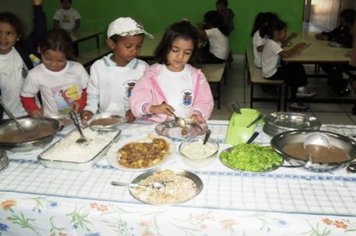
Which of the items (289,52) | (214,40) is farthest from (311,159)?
(214,40)

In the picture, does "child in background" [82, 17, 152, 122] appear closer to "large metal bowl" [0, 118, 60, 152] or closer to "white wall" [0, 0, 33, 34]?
"large metal bowl" [0, 118, 60, 152]

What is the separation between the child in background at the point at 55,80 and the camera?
6.68 ft

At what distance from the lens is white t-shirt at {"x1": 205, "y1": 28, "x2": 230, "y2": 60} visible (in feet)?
15.8

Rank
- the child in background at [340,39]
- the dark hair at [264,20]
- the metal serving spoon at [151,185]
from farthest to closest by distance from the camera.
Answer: the child in background at [340,39] < the dark hair at [264,20] < the metal serving spoon at [151,185]

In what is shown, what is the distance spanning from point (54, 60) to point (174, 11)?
520 cm

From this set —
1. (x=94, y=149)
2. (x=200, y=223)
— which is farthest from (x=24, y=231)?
(x=200, y=223)

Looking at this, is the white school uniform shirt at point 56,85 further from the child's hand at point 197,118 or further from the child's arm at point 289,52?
the child's arm at point 289,52

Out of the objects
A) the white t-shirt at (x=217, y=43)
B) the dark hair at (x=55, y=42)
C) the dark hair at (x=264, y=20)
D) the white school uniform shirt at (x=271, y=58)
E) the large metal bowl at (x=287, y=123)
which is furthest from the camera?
the white t-shirt at (x=217, y=43)

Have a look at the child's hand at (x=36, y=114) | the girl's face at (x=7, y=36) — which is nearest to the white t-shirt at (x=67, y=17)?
the girl's face at (x=7, y=36)

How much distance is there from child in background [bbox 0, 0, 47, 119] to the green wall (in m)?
4.82

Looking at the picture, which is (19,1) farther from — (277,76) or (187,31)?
(187,31)

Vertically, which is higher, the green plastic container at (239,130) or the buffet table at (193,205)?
the green plastic container at (239,130)

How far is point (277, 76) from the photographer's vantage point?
13.0ft

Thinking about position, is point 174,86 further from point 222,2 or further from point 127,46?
point 222,2
